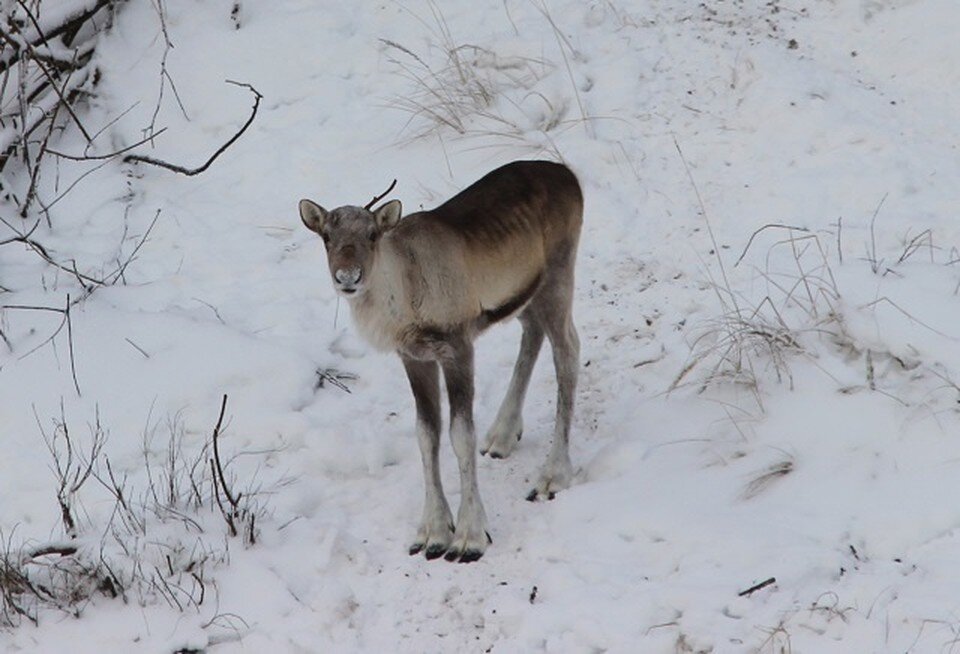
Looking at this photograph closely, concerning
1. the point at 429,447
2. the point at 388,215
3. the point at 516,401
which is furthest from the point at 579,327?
the point at 388,215

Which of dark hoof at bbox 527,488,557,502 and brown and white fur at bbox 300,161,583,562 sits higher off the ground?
brown and white fur at bbox 300,161,583,562

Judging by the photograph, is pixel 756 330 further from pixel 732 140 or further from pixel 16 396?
pixel 16 396

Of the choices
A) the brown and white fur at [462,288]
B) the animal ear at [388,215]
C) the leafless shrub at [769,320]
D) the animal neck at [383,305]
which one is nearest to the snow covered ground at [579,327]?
the leafless shrub at [769,320]

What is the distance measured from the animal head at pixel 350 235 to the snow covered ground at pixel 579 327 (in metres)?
1.37

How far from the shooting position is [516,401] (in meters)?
7.88

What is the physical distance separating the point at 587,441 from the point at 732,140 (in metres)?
3.37

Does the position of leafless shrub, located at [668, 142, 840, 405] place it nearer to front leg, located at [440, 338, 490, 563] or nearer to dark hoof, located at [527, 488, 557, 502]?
dark hoof, located at [527, 488, 557, 502]

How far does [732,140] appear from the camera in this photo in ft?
33.0

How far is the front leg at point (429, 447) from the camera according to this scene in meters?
7.01

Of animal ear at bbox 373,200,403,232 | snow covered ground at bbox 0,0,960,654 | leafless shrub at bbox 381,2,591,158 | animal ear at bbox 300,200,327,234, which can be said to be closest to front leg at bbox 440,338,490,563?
snow covered ground at bbox 0,0,960,654

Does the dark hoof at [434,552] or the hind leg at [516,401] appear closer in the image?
the dark hoof at [434,552]

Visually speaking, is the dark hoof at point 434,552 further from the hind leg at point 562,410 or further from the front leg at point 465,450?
the hind leg at point 562,410

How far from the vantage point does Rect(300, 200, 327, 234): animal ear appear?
650 centimetres

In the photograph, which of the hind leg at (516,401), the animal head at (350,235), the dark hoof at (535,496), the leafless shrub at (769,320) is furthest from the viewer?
the hind leg at (516,401)
